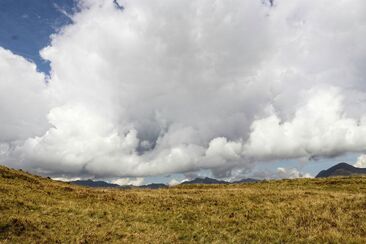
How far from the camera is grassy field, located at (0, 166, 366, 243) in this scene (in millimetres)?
22453

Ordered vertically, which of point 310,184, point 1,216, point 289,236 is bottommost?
point 289,236

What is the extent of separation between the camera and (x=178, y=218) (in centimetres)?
2872

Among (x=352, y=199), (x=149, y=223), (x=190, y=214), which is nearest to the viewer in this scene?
(x=149, y=223)

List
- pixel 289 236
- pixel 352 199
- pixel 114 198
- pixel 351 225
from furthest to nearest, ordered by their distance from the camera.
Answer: pixel 114 198 < pixel 352 199 < pixel 351 225 < pixel 289 236

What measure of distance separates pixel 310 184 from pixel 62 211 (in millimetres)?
37057

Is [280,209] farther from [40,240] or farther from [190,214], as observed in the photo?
[40,240]

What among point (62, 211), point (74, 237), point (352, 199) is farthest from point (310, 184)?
point (74, 237)

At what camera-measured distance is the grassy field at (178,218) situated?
22453 millimetres

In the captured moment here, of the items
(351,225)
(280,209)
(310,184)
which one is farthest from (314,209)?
(310,184)

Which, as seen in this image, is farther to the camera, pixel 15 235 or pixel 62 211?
pixel 62 211

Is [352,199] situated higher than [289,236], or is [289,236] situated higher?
Answer: [352,199]

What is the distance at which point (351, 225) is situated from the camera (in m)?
24.7

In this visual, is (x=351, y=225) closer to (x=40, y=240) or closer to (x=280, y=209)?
(x=280, y=209)

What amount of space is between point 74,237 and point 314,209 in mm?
17995
